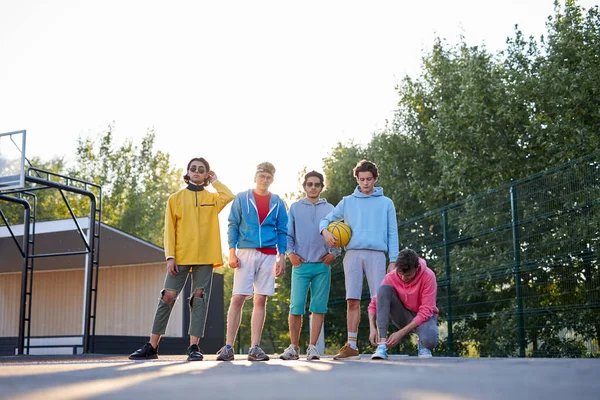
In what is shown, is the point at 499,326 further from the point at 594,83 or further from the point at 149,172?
the point at 149,172

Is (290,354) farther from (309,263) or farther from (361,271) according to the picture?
(361,271)

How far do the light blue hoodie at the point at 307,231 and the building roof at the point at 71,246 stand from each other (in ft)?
29.4

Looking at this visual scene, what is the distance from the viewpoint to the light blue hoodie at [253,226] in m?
5.86

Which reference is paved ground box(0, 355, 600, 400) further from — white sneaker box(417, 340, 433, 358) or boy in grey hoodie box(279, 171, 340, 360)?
boy in grey hoodie box(279, 171, 340, 360)

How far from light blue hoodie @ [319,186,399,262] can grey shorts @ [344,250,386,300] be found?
6 centimetres

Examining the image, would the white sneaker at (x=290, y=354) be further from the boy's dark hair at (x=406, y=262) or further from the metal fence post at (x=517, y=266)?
the metal fence post at (x=517, y=266)

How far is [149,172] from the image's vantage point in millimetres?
40438

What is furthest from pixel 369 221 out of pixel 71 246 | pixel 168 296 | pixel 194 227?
pixel 71 246

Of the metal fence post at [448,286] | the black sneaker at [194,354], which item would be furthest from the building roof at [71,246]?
the black sneaker at [194,354]

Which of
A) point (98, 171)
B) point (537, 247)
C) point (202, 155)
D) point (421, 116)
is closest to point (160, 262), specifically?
point (421, 116)

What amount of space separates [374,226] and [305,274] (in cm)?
67

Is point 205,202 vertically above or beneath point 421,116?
beneath

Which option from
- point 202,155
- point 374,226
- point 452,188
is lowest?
point 374,226

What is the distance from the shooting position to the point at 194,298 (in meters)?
5.95
